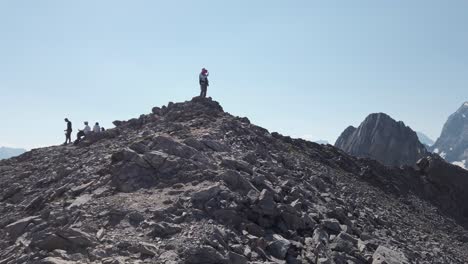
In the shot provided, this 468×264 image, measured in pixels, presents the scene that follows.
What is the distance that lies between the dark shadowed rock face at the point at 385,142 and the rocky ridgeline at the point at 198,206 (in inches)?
2743

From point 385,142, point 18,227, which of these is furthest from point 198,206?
point 385,142

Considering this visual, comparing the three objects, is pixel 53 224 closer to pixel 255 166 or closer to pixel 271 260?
pixel 271 260

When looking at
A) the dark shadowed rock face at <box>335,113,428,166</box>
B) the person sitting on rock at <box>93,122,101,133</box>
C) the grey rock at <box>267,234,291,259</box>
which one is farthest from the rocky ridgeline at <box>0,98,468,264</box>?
the dark shadowed rock face at <box>335,113,428,166</box>

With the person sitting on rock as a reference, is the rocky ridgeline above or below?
below

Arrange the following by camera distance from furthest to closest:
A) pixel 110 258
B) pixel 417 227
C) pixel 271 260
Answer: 1. pixel 417 227
2. pixel 271 260
3. pixel 110 258

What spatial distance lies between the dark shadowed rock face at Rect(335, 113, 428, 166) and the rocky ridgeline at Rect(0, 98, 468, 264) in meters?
69.7

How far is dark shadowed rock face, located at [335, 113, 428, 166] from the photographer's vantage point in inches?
4186

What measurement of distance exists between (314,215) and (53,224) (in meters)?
12.3

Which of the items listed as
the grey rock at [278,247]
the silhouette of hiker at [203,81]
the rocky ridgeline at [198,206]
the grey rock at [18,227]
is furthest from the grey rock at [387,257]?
the silhouette of hiker at [203,81]

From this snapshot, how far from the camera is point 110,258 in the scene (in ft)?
53.0

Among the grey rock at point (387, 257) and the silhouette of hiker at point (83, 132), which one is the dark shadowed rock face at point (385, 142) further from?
the grey rock at point (387, 257)

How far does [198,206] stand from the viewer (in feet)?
67.1

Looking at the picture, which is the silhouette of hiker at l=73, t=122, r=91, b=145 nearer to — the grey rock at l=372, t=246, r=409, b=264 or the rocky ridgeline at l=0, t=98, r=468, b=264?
the rocky ridgeline at l=0, t=98, r=468, b=264

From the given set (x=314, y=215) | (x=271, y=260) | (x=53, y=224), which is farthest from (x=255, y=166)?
(x=53, y=224)
